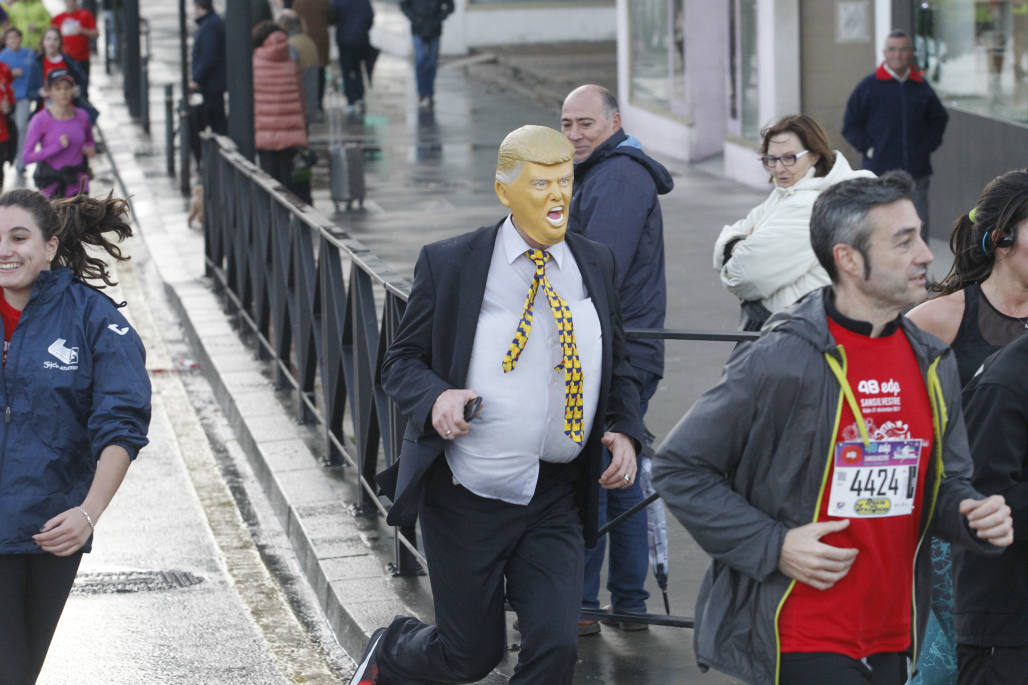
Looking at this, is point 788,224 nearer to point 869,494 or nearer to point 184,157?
point 869,494

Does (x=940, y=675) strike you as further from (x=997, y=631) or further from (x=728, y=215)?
(x=728, y=215)

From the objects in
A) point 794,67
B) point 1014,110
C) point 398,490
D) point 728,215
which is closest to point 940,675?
point 398,490

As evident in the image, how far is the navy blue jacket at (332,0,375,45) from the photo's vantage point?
86.3 feet

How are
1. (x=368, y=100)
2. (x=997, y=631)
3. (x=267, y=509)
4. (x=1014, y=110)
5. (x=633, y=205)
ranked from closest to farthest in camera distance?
(x=997, y=631) < (x=633, y=205) < (x=267, y=509) < (x=1014, y=110) < (x=368, y=100)

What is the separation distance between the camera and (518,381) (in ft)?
14.8

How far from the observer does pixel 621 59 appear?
74.6 ft

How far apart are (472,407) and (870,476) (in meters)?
1.17

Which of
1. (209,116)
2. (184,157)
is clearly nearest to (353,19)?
(209,116)

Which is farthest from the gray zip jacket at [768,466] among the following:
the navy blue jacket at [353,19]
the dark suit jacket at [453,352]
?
the navy blue jacket at [353,19]

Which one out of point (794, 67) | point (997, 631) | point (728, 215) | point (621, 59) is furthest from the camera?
point (621, 59)

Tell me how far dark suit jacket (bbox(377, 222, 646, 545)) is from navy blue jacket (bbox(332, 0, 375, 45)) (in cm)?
2201

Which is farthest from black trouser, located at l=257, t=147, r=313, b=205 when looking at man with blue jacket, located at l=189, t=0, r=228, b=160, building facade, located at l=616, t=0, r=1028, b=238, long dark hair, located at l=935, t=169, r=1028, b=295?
long dark hair, located at l=935, t=169, r=1028, b=295

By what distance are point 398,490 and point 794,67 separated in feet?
44.6

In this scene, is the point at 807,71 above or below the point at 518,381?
above
